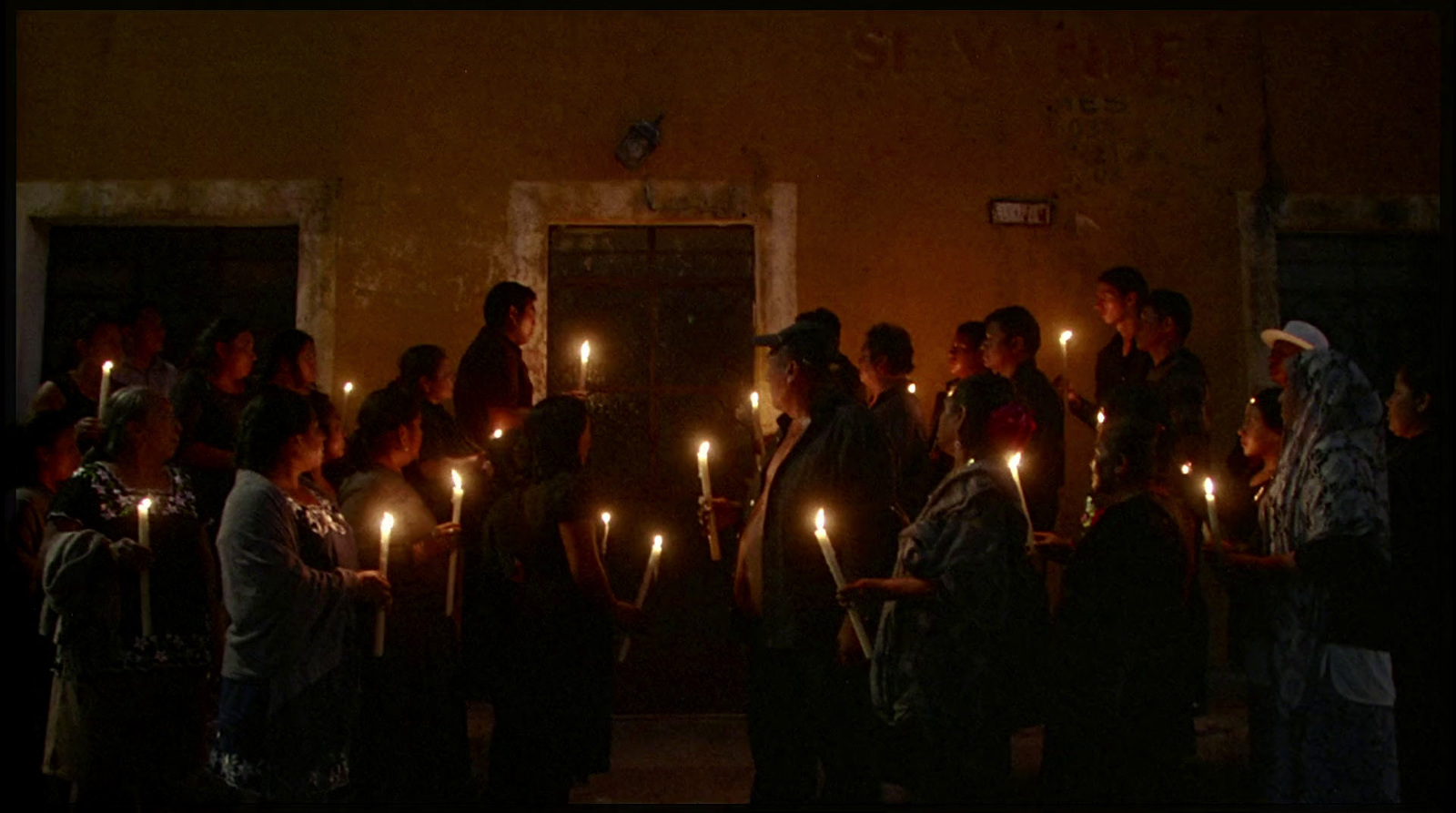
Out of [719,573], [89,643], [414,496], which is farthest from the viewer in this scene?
[719,573]

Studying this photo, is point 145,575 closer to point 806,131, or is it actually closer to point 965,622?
point 965,622

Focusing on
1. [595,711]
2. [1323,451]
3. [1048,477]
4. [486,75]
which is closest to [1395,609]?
[1323,451]

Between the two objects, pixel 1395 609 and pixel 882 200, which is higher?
pixel 882 200

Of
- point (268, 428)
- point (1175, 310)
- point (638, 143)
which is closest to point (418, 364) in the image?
point (268, 428)

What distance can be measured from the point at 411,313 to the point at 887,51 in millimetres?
3312

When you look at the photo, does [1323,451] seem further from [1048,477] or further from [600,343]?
[600,343]

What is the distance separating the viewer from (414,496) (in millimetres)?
5641

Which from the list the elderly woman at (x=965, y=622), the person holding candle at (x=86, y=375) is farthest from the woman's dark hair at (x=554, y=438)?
the person holding candle at (x=86, y=375)

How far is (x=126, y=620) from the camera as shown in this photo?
16.8 feet

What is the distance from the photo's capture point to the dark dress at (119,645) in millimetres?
5020

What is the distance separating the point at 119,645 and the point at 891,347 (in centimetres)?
371

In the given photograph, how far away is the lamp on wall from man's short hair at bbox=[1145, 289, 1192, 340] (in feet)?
9.97

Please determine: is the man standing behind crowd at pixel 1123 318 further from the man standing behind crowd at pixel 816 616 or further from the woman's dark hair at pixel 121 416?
the woman's dark hair at pixel 121 416

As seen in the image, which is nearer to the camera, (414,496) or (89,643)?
(89,643)
